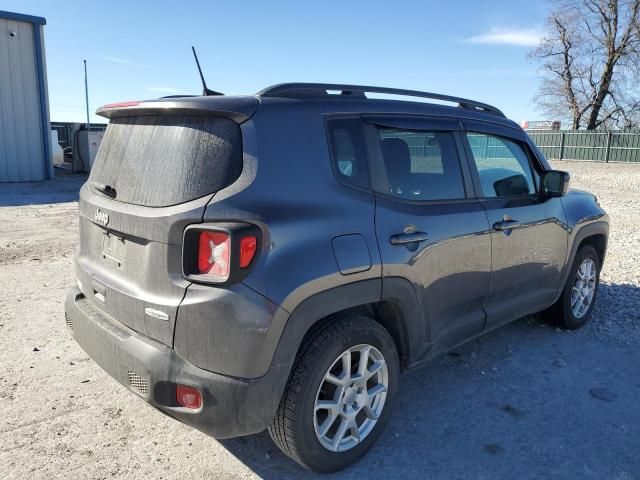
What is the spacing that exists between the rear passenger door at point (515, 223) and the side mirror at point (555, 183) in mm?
59

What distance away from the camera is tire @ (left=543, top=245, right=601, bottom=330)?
15.5 ft

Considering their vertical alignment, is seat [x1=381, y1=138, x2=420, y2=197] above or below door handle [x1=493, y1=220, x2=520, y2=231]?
above

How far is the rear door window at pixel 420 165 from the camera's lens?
3023 millimetres

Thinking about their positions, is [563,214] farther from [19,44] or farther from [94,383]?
[19,44]

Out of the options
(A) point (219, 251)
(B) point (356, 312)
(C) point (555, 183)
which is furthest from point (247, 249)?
(C) point (555, 183)

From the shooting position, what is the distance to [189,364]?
239 centimetres

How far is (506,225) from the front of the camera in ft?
12.1

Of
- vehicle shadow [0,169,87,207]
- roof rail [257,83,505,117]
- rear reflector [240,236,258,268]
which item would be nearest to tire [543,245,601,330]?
roof rail [257,83,505,117]

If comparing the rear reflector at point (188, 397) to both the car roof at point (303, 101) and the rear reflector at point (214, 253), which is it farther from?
the car roof at point (303, 101)

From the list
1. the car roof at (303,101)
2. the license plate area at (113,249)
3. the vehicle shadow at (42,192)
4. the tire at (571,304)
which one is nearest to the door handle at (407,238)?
the car roof at (303,101)

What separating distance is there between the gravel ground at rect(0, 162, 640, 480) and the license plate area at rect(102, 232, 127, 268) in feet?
3.55

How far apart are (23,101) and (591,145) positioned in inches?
1271

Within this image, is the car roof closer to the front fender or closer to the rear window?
the rear window

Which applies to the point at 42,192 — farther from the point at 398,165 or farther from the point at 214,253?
the point at 214,253
